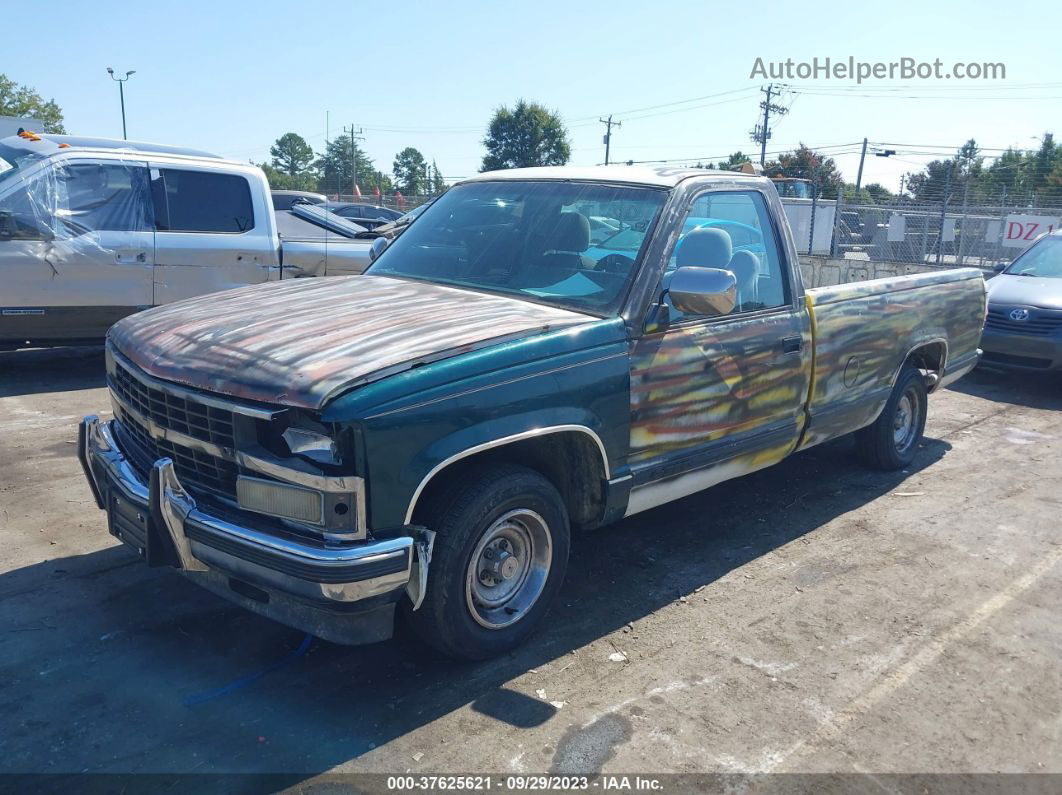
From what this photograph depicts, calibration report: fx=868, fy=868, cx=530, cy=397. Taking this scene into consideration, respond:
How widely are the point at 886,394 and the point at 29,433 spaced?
6.27 meters

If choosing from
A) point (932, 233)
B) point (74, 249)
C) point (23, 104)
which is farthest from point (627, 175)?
point (23, 104)

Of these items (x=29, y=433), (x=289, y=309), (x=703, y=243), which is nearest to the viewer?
(x=289, y=309)

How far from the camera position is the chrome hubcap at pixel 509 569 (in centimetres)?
354

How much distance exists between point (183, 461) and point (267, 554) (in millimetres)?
710

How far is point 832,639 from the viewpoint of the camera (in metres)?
4.00

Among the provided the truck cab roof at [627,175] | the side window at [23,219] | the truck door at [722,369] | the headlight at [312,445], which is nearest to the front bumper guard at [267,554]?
the headlight at [312,445]

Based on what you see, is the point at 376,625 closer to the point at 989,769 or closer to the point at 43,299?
the point at 989,769

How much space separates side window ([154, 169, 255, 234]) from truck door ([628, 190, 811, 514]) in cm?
583

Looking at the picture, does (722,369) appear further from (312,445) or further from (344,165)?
(344,165)

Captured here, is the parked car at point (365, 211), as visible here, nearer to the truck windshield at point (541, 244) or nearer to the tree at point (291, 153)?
the truck windshield at point (541, 244)

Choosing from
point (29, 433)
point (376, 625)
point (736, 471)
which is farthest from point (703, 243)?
point (29, 433)

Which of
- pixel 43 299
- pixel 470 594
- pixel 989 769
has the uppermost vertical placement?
pixel 43 299

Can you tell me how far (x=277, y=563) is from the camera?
3016 mm

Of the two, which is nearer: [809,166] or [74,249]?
[74,249]
